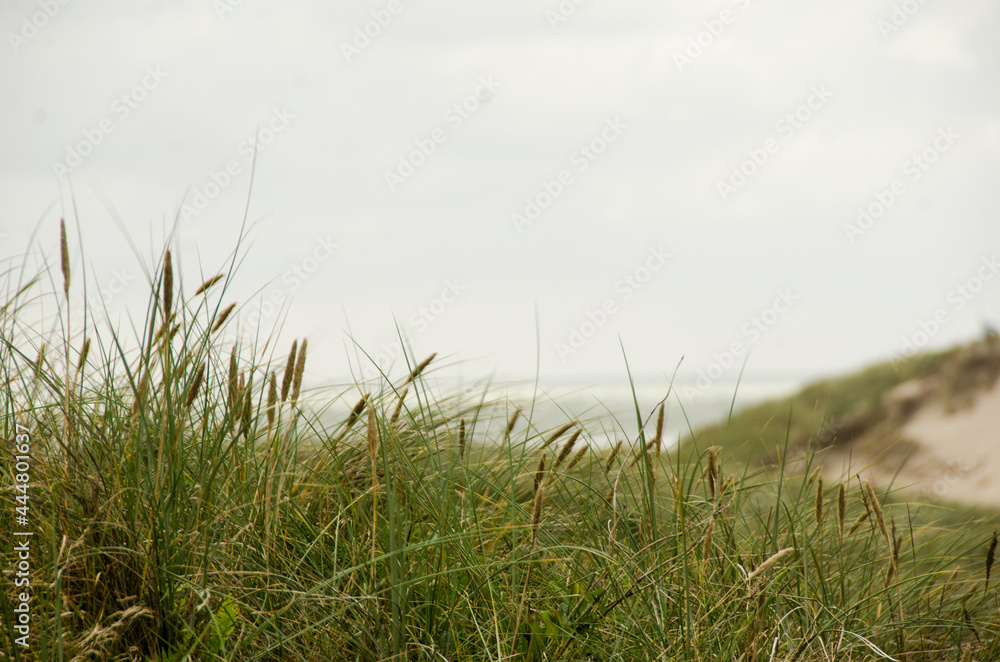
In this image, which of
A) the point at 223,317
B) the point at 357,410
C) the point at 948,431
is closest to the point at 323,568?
the point at 357,410

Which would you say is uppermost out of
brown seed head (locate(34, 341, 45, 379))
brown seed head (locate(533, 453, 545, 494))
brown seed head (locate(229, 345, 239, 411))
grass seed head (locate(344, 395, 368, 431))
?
brown seed head (locate(34, 341, 45, 379))

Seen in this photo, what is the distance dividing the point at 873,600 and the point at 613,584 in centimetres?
81

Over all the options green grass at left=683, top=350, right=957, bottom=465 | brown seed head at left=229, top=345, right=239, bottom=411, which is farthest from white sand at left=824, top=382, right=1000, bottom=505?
brown seed head at left=229, top=345, right=239, bottom=411

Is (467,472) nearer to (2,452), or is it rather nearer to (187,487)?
(187,487)

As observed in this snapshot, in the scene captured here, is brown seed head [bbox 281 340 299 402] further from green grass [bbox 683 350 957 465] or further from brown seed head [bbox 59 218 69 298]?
green grass [bbox 683 350 957 465]

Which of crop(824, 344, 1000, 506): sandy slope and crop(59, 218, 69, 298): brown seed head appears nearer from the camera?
crop(59, 218, 69, 298): brown seed head

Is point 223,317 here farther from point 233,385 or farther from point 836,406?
point 836,406

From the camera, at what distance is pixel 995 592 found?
2463 mm

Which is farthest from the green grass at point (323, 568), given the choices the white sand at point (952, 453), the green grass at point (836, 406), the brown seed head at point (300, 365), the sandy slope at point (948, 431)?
the green grass at point (836, 406)

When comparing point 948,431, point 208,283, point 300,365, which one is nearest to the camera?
point 300,365

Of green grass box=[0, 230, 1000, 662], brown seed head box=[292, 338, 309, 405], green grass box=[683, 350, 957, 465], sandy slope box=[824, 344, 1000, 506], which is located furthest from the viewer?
green grass box=[683, 350, 957, 465]

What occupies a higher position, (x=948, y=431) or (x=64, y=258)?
(x=64, y=258)

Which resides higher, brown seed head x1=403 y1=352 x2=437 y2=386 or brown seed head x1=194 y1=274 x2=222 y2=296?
brown seed head x1=194 y1=274 x2=222 y2=296

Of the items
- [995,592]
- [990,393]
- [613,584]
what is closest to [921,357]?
[990,393]
